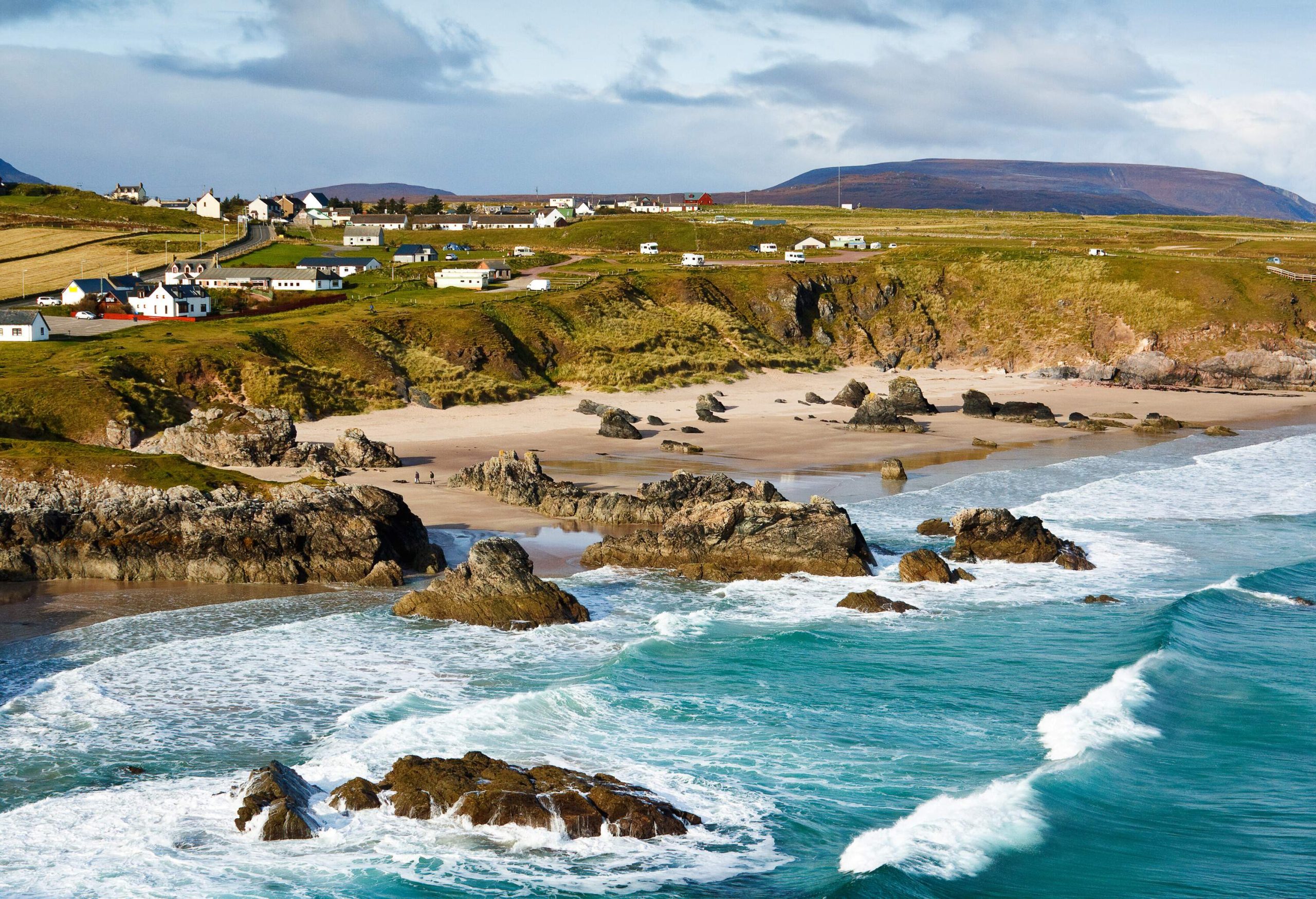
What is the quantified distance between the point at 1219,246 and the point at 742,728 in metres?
114

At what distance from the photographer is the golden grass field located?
304ft

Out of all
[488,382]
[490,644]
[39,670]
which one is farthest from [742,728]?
[488,382]

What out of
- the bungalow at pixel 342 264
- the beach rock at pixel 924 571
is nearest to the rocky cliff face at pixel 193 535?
the beach rock at pixel 924 571

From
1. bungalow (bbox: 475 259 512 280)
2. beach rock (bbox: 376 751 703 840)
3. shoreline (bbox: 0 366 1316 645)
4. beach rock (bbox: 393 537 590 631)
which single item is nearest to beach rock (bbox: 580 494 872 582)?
shoreline (bbox: 0 366 1316 645)

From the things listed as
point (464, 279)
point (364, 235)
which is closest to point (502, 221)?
point (364, 235)

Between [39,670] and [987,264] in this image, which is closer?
[39,670]

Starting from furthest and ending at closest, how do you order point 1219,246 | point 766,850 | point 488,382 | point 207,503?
point 1219,246 → point 488,382 → point 207,503 → point 766,850

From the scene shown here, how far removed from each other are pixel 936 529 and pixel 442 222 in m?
129

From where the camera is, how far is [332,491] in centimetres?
3519

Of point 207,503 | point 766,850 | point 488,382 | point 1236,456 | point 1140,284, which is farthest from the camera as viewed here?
point 1140,284

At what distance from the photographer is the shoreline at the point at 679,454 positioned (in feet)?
103

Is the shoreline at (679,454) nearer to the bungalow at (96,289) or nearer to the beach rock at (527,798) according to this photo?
the beach rock at (527,798)

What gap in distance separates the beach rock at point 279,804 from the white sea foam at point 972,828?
8449 mm

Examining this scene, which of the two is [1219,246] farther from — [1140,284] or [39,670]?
[39,670]
